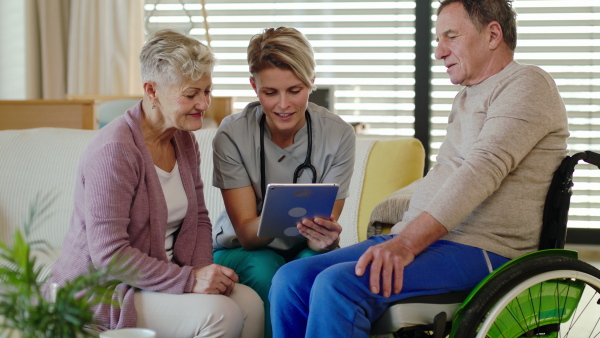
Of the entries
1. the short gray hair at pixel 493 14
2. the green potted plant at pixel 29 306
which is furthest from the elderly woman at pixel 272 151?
the green potted plant at pixel 29 306

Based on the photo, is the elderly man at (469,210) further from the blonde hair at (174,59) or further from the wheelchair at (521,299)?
the blonde hair at (174,59)

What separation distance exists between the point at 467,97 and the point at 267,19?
3.34 m

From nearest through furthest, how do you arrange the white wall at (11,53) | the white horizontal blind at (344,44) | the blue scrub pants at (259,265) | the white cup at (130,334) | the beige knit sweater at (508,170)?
the white cup at (130,334) → the beige knit sweater at (508,170) → the blue scrub pants at (259,265) → the white wall at (11,53) → the white horizontal blind at (344,44)

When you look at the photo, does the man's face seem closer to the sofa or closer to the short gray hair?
the short gray hair

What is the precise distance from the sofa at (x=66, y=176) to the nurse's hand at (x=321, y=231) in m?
0.46

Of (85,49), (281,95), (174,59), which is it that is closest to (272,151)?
(281,95)

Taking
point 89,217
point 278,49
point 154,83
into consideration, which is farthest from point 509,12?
point 89,217

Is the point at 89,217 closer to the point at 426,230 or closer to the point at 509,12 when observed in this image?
the point at 426,230

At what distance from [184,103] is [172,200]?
25 centimetres

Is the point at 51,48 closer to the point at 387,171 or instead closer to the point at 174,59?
the point at 387,171

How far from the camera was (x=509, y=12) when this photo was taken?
5.52 ft

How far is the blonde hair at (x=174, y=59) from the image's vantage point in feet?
5.31

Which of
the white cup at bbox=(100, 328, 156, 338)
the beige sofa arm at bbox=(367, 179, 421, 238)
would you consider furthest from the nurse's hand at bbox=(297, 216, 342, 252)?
the white cup at bbox=(100, 328, 156, 338)

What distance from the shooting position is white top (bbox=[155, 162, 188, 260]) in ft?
5.61
